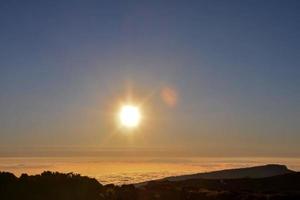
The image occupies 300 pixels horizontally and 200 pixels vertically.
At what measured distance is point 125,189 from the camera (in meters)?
59.7

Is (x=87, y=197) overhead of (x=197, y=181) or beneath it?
beneath

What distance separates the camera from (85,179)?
56.7 meters

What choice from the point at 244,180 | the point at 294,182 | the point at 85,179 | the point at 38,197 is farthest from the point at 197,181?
the point at 38,197

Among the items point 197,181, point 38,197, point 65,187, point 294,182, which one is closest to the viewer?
point 38,197

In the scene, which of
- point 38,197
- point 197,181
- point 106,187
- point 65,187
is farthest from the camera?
point 197,181

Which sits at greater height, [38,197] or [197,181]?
[197,181]

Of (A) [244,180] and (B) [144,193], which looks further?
(A) [244,180]

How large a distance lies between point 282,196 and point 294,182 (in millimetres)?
46627

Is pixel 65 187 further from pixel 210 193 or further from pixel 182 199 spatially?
pixel 210 193

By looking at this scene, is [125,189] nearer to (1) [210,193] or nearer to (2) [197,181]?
(1) [210,193]

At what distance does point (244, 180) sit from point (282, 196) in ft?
167

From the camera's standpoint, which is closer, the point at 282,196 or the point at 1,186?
the point at 1,186

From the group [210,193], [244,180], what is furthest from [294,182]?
[210,193]

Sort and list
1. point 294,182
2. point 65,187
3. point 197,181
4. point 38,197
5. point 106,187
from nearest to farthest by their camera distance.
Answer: point 38,197
point 65,187
point 106,187
point 294,182
point 197,181
